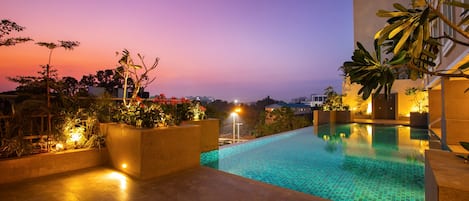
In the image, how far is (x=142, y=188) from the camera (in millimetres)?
3330

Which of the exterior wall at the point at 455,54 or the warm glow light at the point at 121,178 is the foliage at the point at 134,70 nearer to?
the warm glow light at the point at 121,178

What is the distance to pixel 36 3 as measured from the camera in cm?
630

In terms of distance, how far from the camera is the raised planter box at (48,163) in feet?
11.5

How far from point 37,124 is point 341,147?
8037 mm

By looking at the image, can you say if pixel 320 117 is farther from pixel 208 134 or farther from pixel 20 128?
pixel 20 128

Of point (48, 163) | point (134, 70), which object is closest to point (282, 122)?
point (134, 70)

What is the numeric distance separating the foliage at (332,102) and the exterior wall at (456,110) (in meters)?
8.07

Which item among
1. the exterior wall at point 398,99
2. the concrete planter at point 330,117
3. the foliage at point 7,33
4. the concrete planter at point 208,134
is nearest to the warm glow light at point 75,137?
the foliage at point 7,33

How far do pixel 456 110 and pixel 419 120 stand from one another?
22.6 ft

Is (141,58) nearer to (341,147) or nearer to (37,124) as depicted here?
(37,124)

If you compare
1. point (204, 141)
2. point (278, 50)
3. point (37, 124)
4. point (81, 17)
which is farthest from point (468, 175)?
point (278, 50)

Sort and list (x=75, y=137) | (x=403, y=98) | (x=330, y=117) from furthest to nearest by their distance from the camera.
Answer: (x=403, y=98)
(x=330, y=117)
(x=75, y=137)

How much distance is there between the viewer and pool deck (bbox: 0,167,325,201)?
3014mm

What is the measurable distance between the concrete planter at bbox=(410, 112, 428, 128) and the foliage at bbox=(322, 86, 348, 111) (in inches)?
150
